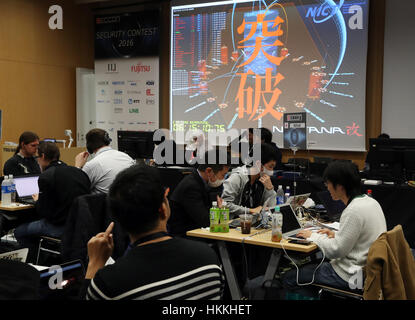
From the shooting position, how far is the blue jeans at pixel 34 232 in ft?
13.9

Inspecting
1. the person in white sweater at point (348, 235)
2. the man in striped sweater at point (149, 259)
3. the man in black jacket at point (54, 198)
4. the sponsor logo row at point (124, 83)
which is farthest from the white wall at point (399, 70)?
the man in striped sweater at point (149, 259)

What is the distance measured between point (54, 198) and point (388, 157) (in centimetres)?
394

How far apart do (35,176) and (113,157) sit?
1063 millimetres

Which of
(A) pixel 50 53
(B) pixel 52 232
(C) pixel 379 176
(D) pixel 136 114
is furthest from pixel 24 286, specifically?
(A) pixel 50 53

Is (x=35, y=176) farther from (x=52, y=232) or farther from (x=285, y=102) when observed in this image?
(x=285, y=102)

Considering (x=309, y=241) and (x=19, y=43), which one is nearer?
(x=309, y=241)

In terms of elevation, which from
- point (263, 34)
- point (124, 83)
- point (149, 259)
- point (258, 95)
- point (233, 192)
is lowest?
point (233, 192)

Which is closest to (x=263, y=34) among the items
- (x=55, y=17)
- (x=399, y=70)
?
(x=399, y=70)

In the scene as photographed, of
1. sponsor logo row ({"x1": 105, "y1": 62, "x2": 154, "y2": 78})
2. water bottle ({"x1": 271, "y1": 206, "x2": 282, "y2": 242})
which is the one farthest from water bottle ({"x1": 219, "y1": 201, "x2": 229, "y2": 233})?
sponsor logo row ({"x1": 105, "y1": 62, "x2": 154, "y2": 78})

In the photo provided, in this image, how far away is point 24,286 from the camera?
4.60 ft

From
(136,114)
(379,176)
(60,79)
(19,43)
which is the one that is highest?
(19,43)

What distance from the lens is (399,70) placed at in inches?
288

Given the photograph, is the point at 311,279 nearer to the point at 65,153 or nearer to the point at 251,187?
the point at 251,187

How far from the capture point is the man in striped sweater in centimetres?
140
